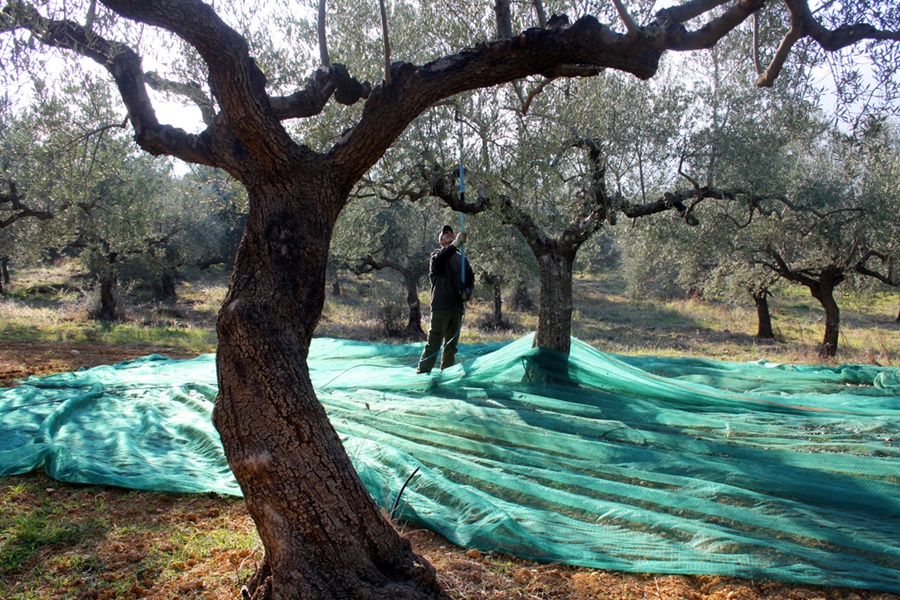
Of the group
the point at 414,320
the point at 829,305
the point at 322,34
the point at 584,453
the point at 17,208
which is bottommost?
the point at 584,453

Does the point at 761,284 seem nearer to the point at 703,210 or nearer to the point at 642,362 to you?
the point at 703,210

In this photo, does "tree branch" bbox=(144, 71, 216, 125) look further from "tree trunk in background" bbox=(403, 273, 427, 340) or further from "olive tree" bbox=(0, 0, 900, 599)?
"tree trunk in background" bbox=(403, 273, 427, 340)

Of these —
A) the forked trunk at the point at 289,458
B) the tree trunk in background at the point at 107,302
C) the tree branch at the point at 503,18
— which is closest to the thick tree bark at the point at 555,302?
the tree branch at the point at 503,18

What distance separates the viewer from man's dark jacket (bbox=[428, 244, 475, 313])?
26.4 ft

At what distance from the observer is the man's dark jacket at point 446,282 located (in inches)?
317

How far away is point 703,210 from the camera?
12.4 metres

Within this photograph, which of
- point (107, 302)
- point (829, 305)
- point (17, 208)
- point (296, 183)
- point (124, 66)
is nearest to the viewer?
point (296, 183)

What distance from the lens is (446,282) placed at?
26.7 ft

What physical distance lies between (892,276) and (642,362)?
26.5ft

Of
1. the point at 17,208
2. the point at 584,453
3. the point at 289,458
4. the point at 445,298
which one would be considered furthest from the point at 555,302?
the point at 17,208

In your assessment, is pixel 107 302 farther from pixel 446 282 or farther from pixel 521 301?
pixel 521 301

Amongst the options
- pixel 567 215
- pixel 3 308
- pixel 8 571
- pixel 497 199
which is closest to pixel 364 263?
pixel 567 215

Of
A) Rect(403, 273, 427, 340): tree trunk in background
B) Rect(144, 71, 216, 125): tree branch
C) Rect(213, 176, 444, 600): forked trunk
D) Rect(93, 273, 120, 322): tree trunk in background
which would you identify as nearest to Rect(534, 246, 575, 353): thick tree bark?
Rect(144, 71, 216, 125): tree branch

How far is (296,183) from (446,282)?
4787 mm
